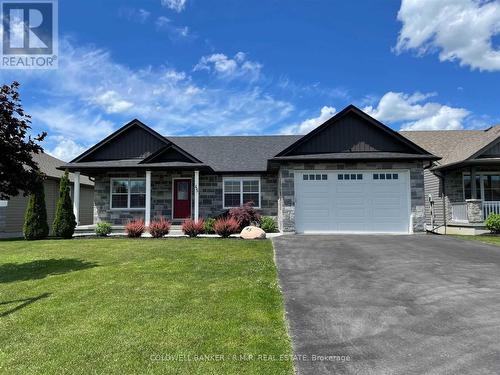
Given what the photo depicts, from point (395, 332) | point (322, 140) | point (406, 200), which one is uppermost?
point (322, 140)

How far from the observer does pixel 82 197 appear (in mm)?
24656

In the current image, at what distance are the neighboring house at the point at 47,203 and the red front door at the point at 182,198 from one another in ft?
20.5

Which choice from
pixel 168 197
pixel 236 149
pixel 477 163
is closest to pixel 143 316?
pixel 168 197

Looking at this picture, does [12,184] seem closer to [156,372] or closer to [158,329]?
[158,329]

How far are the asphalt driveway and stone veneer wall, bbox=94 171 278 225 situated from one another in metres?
8.08

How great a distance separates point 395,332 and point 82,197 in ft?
79.6

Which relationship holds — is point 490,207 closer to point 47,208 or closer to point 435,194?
point 435,194

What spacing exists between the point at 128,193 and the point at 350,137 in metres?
11.2

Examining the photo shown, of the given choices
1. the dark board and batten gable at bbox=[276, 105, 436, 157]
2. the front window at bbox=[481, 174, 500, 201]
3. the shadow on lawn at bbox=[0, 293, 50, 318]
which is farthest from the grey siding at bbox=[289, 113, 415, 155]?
the shadow on lawn at bbox=[0, 293, 50, 318]

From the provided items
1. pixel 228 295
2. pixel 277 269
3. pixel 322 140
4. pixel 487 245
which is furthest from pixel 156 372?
pixel 322 140

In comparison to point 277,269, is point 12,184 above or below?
above

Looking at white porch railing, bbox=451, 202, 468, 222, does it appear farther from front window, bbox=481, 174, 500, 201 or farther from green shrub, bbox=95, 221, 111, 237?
green shrub, bbox=95, 221, 111, 237

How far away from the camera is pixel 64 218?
14602mm

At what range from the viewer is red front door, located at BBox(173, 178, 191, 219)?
17953 mm
